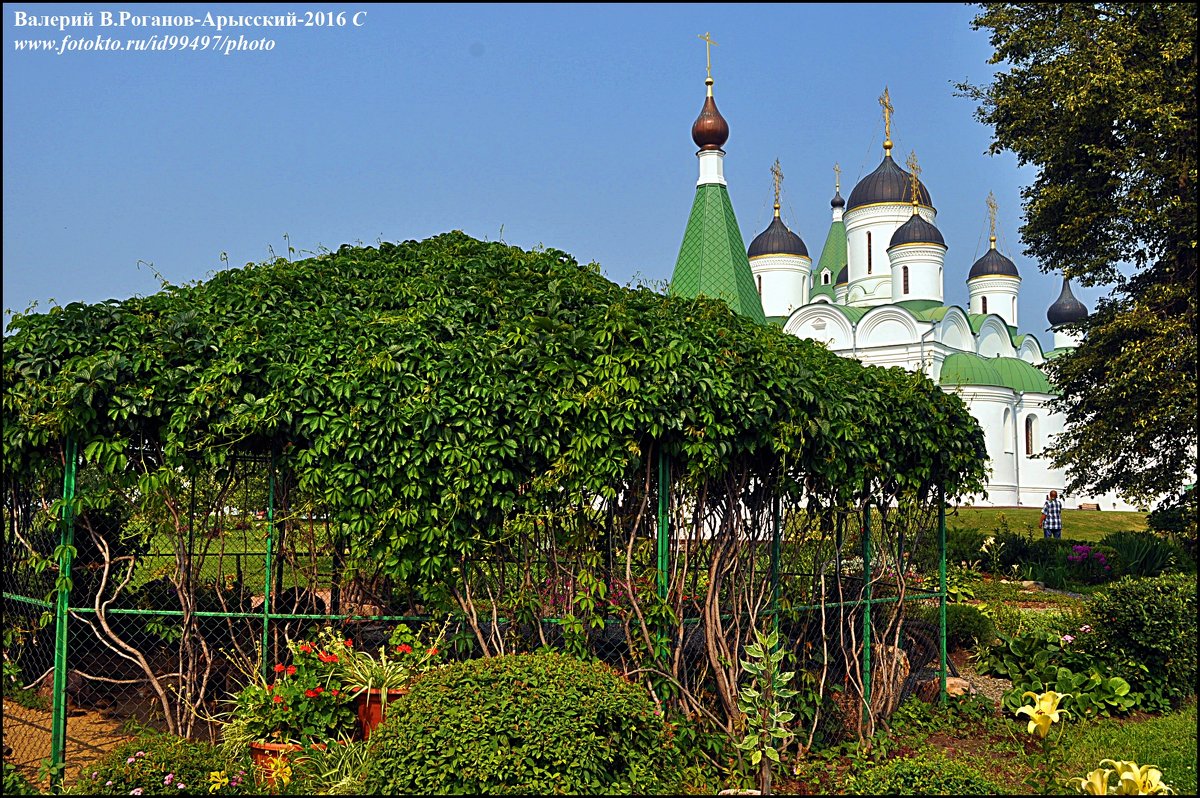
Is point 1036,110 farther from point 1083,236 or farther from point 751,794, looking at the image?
point 751,794

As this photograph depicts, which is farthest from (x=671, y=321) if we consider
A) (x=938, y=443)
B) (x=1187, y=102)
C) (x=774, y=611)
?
(x=1187, y=102)

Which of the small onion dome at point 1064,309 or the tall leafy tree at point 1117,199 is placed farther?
the small onion dome at point 1064,309

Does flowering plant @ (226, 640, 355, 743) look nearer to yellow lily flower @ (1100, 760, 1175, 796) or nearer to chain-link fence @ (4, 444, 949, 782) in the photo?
chain-link fence @ (4, 444, 949, 782)

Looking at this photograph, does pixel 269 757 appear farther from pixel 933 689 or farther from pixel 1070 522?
pixel 1070 522

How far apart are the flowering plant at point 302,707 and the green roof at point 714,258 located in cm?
1931

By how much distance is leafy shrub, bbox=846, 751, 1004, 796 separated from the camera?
5668mm

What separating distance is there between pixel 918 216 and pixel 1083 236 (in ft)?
94.9

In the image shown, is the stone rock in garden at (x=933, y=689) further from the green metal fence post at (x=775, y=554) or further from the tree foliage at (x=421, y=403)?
the tree foliage at (x=421, y=403)

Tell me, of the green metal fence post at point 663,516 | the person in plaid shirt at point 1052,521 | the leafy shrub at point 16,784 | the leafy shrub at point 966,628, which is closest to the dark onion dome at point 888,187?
the person in plaid shirt at point 1052,521

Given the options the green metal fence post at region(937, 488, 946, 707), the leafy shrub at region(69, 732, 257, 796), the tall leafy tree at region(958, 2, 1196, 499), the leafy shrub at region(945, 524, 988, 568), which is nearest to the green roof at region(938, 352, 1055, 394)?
the leafy shrub at region(945, 524, 988, 568)

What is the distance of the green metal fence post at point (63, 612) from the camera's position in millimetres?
6395

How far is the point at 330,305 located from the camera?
280 inches

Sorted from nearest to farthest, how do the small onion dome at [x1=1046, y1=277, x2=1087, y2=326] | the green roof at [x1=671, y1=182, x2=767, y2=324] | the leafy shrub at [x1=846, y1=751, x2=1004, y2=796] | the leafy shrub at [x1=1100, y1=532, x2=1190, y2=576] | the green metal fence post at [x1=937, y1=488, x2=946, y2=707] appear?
the leafy shrub at [x1=846, y1=751, x2=1004, y2=796] < the green metal fence post at [x1=937, y1=488, x2=946, y2=707] < the leafy shrub at [x1=1100, y1=532, x2=1190, y2=576] < the green roof at [x1=671, y1=182, x2=767, y2=324] < the small onion dome at [x1=1046, y1=277, x2=1087, y2=326]

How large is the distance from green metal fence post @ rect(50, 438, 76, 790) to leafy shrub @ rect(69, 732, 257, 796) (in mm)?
349
